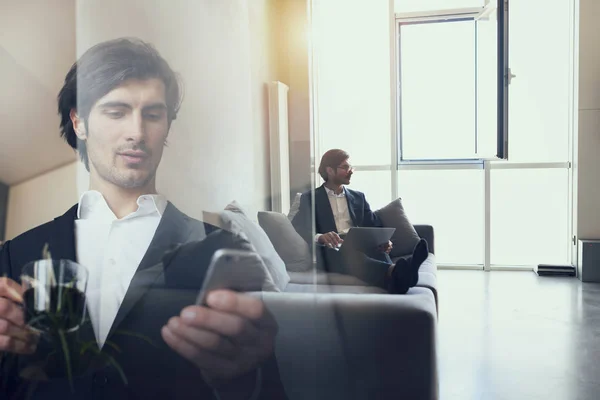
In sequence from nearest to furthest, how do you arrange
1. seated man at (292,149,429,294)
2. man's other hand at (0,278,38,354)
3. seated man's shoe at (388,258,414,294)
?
man's other hand at (0,278,38,354)
seated man at (292,149,429,294)
seated man's shoe at (388,258,414,294)

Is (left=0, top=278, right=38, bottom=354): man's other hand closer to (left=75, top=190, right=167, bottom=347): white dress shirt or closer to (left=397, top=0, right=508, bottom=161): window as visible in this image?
(left=75, top=190, right=167, bottom=347): white dress shirt

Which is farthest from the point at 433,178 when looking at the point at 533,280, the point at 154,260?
the point at 154,260

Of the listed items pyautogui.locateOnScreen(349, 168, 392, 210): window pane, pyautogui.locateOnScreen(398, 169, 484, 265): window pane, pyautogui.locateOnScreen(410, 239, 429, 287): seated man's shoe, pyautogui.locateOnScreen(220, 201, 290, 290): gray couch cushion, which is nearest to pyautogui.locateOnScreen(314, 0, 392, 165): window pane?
pyautogui.locateOnScreen(349, 168, 392, 210): window pane

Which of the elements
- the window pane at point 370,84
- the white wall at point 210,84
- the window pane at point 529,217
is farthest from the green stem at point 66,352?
the window pane at point 529,217

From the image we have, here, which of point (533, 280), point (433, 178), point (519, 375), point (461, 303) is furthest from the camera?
point (433, 178)

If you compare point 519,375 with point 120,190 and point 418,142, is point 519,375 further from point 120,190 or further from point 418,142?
point 418,142

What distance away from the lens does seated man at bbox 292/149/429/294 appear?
109 cm

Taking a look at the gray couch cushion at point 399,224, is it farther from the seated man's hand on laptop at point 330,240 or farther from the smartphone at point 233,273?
the smartphone at point 233,273

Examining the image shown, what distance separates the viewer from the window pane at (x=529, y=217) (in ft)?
17.5

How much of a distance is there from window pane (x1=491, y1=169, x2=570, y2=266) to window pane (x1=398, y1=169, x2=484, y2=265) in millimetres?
162

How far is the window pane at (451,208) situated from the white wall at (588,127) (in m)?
A: 0.92

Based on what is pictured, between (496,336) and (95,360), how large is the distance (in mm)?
2956

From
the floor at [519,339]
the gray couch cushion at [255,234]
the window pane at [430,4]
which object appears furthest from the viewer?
the window pane at [430,4]

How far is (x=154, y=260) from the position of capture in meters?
0.78
